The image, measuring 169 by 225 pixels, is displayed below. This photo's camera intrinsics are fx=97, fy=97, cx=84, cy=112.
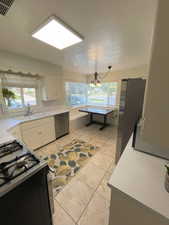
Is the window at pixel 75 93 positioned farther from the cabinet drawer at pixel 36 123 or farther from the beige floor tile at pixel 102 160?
the beige floor tile at pixel 102 160

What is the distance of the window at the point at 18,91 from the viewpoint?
93.7 inches

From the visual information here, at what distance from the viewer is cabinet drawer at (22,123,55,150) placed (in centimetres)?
236

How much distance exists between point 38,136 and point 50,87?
4.98 ft

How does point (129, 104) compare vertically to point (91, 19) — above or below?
below

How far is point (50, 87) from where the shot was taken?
10.1 feet

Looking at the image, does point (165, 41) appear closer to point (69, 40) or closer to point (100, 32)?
point (100, 32)

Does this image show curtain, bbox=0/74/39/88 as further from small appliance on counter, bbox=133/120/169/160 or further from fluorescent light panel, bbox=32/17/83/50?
small appliance on counter, bbox=133/120/169/160

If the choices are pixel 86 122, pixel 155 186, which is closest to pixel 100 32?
pixel 155 186

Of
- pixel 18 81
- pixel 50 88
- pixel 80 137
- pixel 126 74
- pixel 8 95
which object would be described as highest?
pixel 126 74

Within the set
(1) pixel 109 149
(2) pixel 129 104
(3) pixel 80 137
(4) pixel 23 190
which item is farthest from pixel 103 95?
(4) pixel 23 190

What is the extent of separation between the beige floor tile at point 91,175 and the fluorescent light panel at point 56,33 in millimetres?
2390

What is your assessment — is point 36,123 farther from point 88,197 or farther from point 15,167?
point 88,197

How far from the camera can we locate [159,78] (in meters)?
0.47

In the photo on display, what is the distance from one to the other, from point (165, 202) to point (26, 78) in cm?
339
